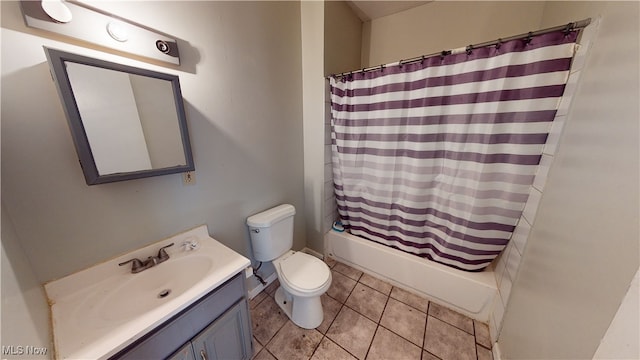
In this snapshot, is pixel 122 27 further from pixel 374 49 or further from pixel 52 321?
pixel 374 49

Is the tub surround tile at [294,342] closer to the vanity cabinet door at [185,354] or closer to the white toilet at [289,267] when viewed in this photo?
the white toilet at [289,267]

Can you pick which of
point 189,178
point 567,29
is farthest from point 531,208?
point 189,178

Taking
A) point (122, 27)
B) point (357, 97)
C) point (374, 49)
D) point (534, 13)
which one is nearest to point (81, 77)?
point (122, 27)

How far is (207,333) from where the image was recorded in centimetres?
86

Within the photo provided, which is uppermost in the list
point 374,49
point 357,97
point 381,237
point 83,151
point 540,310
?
point 374,49

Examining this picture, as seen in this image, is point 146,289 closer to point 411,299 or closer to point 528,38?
point 411,299

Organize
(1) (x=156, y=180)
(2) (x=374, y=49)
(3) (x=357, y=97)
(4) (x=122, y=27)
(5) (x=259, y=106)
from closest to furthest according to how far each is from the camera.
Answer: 1. (4) (x=122, y=27)
2. (1) (x=156, y=180)
3. (5) (x=259, y=106)
4. (3) (x=357, y=97)
5. (2) (x=374, y=49)

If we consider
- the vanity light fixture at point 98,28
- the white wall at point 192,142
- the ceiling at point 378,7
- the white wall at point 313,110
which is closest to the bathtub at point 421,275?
the white wall at point 313,110

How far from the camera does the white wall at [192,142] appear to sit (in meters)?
0.66

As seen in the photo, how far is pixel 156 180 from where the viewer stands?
973 mm

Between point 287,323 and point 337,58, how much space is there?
217 centimetres

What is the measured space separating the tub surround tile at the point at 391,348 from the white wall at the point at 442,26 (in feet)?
7.77

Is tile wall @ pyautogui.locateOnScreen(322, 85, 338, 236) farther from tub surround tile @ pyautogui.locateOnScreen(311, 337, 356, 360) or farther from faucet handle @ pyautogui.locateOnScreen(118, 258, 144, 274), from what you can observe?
faucet handle @ pyautogui.locateOnScreen(118, 258, 144, 274)

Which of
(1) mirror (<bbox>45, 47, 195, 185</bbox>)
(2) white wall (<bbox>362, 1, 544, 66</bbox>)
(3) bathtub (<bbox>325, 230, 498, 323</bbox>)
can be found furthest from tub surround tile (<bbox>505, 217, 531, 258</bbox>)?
(1) mirror (<bbox>45, 47, 195, 185</bbox>)
